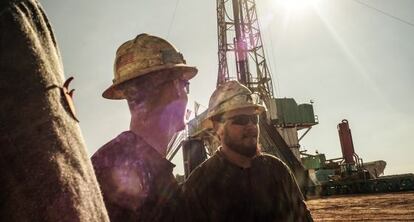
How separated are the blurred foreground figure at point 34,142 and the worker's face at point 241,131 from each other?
10.4 ft

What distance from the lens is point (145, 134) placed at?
209cm

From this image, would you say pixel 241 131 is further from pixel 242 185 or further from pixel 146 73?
pixel 146 73

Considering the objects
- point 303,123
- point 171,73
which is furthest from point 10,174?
point 303,123

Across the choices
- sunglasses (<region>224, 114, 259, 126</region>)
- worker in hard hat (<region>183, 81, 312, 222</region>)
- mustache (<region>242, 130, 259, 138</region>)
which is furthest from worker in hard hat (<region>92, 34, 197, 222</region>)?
sunglasses (<region>224, 114, 259, 126</region>)

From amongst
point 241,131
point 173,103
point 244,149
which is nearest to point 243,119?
point 241,131

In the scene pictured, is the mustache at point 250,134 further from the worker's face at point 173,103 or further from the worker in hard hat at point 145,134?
the worker's face at point 173,103

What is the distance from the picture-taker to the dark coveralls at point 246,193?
306 centimetres

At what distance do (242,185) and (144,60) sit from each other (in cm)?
165

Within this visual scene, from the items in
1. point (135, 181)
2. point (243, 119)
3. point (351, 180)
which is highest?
point (243, 119)

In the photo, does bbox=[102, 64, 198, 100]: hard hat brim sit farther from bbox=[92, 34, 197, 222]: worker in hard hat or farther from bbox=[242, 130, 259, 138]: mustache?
bbox=[242, 130, 259, 138]: mustache

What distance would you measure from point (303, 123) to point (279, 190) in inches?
1198

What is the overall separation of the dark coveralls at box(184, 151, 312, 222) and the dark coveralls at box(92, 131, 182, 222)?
0.88 meters

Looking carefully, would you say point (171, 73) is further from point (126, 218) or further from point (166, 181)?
point (126, 218)

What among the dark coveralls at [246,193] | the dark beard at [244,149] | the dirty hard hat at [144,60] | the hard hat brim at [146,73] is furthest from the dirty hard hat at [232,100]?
the dirty hard hat at [144,60]
